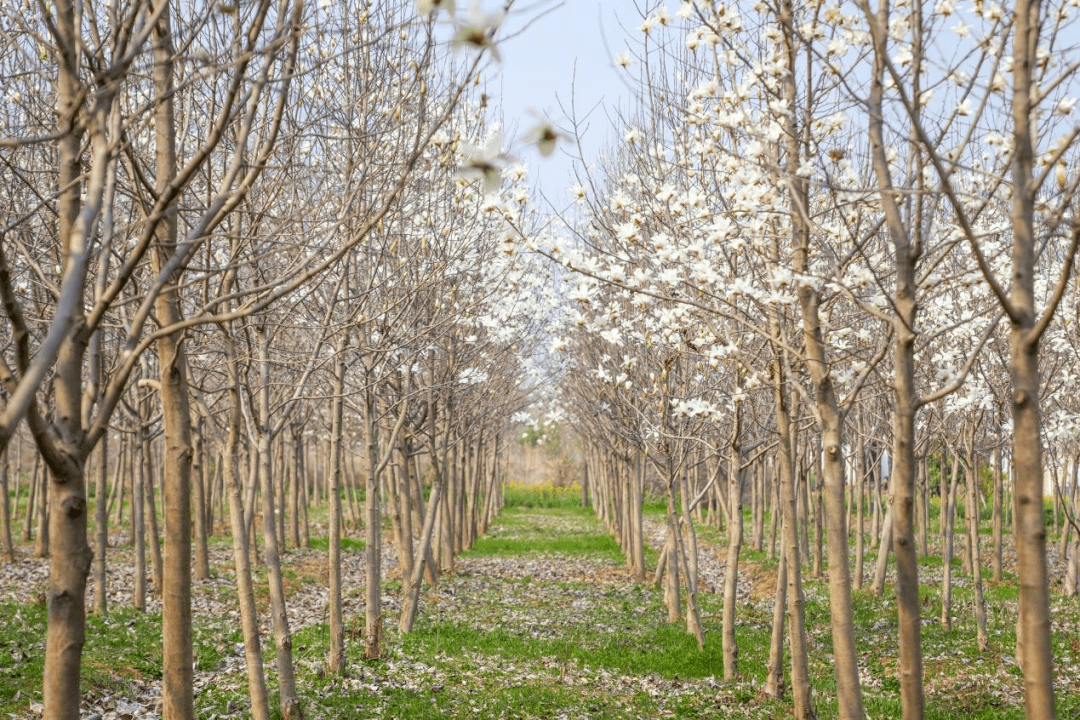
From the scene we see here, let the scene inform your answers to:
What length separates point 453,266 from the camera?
1126 centimetres

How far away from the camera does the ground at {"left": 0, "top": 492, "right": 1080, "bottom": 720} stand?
848 cm

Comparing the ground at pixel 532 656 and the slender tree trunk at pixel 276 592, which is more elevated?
the slender tree trunk at pixel 276 592

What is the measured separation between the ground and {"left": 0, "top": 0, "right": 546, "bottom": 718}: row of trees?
2.78 feet

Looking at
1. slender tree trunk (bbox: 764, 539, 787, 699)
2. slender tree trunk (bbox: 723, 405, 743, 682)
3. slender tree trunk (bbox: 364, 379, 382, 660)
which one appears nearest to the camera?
slender tree trunk (bbox: 764, 539, 787, 699)

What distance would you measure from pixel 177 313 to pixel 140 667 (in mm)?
5422

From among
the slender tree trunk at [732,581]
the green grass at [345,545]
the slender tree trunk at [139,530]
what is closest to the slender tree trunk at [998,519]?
the slender tree trunk at [732,581]

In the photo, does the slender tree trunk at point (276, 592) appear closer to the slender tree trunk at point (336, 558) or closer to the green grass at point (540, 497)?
the slender tree trunk at point (336, 558)

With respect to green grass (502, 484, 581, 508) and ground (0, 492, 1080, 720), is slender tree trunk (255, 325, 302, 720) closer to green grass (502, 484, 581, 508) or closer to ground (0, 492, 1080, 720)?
ground (0, 492, 1080, 720)

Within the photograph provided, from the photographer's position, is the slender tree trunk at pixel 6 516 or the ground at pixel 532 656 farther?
the slender tree trunk at pixel 6 516

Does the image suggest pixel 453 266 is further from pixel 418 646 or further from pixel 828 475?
pixel 828 475

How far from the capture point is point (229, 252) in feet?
24.1

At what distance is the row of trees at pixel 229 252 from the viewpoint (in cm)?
356

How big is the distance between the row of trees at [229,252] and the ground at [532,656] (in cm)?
85

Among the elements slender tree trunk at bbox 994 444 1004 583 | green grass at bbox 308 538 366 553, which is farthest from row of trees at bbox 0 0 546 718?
slender tree trunk at bbox 994 444 1004 583
